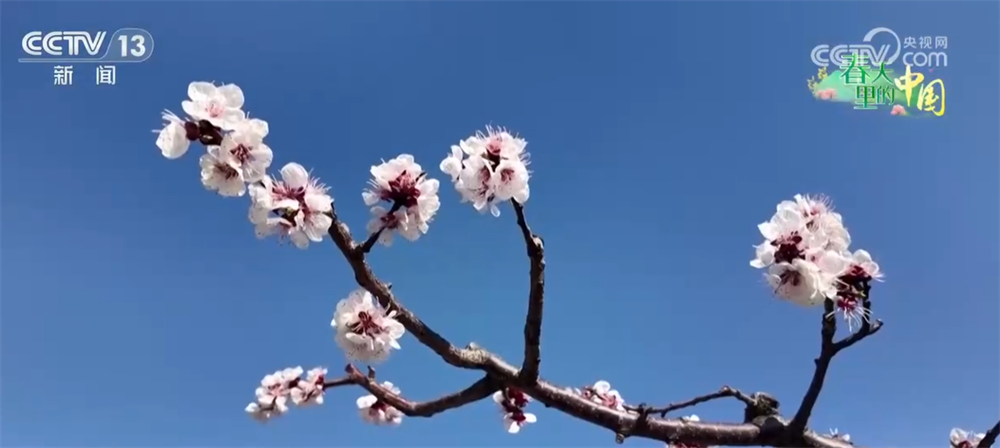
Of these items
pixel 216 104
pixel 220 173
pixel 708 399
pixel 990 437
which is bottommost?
pixel 990 437

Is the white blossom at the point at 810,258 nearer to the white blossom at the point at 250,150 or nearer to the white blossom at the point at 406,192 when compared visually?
the white blossom at the point at 406,192

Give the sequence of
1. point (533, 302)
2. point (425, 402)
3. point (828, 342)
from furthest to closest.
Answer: point (425, 402) → point (533, 302) → point (828, 342)

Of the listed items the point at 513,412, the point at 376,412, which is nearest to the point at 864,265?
the point at 513,412

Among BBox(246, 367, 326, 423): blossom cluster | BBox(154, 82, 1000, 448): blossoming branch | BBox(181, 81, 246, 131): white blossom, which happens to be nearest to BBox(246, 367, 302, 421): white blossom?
BBox(246, 367, 326, 423): blossom cluster

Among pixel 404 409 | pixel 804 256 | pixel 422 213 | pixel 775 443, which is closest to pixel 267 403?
pixel 404 409

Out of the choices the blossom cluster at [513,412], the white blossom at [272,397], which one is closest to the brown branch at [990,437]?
the blossom cluster at [513,412]

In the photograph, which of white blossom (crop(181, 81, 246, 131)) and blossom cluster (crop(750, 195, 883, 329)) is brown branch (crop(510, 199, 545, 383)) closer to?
blossom cluster (crop(750, 195, 883, 329))

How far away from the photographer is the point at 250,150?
315 cm

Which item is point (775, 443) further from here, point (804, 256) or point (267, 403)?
point (267, 403)

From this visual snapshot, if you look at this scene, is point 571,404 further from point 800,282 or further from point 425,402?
point 800,282

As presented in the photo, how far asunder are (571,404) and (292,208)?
5.48 ft

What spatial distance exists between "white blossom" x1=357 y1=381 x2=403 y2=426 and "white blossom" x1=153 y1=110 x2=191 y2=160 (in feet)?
7.76

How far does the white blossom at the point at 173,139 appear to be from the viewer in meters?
3.02

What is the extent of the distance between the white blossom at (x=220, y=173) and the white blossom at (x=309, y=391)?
6.10 feet
